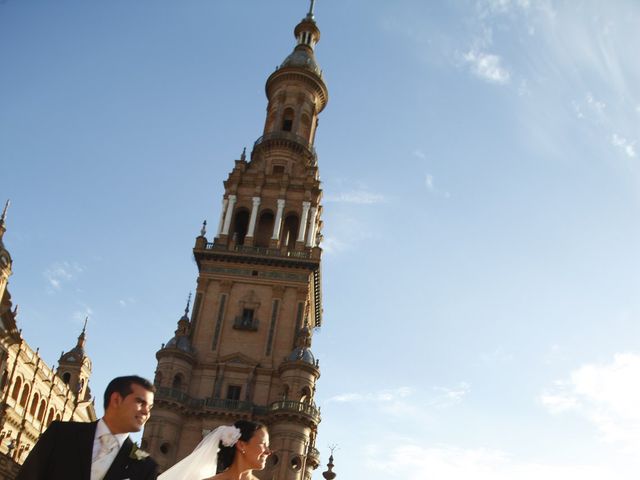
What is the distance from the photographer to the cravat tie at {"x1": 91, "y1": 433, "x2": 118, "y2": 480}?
6.16m

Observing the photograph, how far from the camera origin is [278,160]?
61.5m

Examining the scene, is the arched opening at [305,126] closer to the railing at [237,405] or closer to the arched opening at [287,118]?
the arched opening at [287,118]

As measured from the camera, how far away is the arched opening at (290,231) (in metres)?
58.6

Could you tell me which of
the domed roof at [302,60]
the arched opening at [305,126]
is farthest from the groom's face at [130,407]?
the domed roof at [302,60]

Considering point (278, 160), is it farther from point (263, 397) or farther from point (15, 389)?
point (15, 389)

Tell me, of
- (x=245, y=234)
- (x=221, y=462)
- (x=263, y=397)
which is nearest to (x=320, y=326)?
(x=245, y=234)

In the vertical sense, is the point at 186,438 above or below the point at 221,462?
above

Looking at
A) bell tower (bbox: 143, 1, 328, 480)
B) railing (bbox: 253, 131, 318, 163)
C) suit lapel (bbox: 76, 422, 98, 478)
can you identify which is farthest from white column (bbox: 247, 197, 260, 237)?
suit lapel (bbox: 76, 422, 98, 478)

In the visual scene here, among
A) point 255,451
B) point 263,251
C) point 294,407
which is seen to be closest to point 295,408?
point 294,407

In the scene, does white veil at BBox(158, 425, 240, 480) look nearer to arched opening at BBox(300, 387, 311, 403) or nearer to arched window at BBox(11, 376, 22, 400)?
arched opening at BBox(300, 387, 311, 403)

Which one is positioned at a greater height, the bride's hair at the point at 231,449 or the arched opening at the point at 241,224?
the arched opening at the point at 241,224

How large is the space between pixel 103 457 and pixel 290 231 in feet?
175

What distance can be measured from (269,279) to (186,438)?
1262 cm

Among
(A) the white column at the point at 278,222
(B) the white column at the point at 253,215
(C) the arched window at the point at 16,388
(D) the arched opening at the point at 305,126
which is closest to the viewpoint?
(C) the arched window at the point at 16,388
